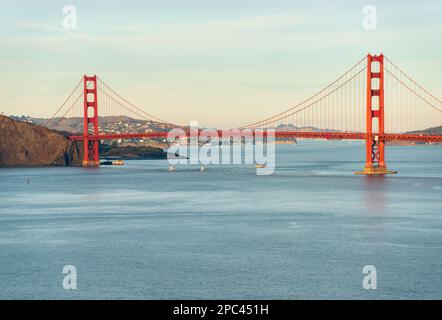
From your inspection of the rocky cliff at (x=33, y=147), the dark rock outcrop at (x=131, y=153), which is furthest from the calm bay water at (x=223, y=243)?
the dark rock outcrop at (x=131, y=153)

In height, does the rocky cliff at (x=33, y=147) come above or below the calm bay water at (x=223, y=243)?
above

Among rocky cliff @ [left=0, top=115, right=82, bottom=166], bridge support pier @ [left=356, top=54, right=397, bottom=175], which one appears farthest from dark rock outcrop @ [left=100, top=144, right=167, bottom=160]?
bridge support pier @ [left=356, top=54, right=397, bottom=175]

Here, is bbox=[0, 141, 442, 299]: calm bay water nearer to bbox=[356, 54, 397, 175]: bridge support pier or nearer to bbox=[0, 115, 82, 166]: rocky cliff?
A: bbox=[356, 54, 397, 175]: bridge support pier

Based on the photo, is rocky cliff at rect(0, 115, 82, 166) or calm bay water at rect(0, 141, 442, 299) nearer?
calm bay water at rect(0, 141, 442, 299)

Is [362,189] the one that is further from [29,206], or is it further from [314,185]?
[29,206]

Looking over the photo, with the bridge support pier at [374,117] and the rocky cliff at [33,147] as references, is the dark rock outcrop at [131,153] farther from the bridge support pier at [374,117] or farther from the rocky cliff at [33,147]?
the bridge support pier at [374,117]

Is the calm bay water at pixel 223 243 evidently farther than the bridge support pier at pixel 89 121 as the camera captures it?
No
